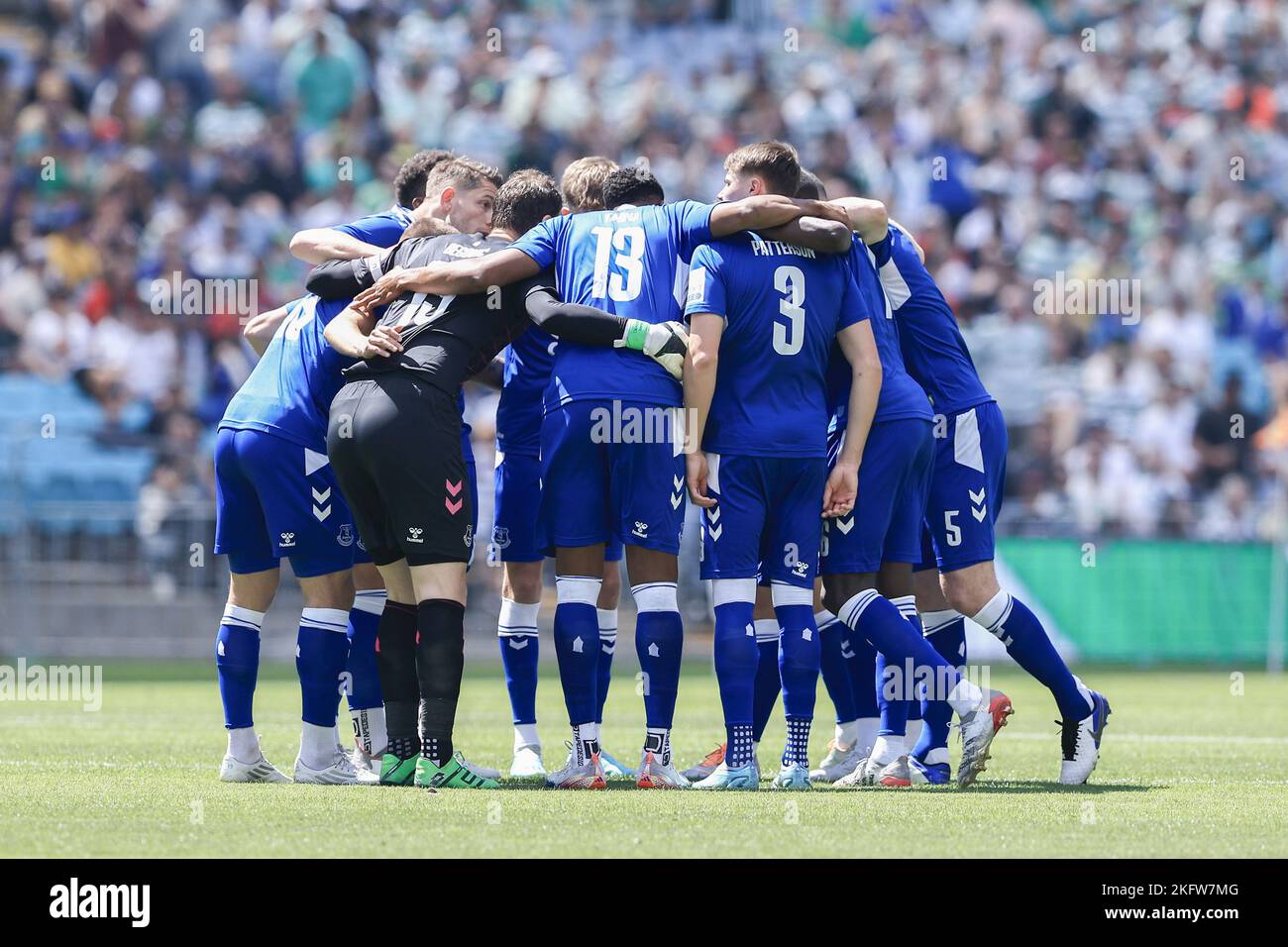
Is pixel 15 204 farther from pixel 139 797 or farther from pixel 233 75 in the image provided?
pixel 139 797

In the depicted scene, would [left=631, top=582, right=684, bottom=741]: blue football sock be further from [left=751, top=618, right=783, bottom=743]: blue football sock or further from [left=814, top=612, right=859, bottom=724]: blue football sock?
[left=814, top=612, right=859, bottom=724]: blue football sock

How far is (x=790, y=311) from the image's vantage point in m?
7.92

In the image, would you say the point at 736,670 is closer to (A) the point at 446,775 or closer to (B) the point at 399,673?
(A) the point at 446,775

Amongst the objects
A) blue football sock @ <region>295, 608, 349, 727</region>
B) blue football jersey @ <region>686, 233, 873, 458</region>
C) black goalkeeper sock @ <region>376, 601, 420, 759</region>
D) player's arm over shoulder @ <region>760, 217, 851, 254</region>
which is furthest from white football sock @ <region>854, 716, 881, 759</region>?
blue football sock @ <region>295, 608, 349, 727</region>

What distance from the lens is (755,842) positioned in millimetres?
5871

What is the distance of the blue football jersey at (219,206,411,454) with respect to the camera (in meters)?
8.10

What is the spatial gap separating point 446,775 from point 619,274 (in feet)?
7.14

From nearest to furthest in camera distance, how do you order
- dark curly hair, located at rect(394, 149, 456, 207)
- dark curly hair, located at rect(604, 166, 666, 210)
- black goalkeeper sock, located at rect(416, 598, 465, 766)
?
1. black goalkeeper sock, located at rect(416, 598, 465, 766)
2. dark curly hair, located at rect(604, 166, 666, 210)
3. dark curly hair, located at rect(394, 149, 456, 207)

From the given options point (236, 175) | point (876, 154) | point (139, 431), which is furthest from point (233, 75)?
point (876, 154)

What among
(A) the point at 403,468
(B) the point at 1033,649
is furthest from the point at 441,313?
(B) the point at 1033,649

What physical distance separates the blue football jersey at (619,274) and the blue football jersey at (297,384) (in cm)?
98

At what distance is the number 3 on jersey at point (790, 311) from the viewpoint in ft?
26.0

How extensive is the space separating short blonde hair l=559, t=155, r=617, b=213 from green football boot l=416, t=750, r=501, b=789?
262cm

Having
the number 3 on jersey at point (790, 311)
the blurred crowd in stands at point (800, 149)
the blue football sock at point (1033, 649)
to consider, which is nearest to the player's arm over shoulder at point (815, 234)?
the number 3 on jersey at point (790, 311)
